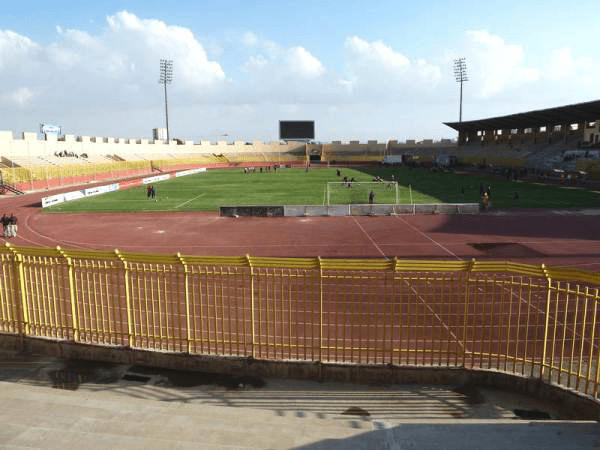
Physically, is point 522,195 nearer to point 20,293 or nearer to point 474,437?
point 474,437

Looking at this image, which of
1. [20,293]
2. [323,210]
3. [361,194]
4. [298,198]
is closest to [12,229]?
[20,293]

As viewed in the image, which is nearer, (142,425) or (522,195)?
(142,425)

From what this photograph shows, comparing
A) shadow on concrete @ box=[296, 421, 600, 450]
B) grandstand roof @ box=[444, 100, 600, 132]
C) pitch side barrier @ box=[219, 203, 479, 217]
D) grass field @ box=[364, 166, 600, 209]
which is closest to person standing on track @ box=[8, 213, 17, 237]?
pitch side barrier @ box=[219, 203, 479, 217]

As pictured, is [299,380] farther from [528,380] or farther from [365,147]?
[365,147]

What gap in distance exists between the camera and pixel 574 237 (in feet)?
73.8

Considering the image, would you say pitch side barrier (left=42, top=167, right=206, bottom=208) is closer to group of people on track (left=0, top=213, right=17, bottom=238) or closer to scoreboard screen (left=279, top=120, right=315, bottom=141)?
group of people on track (left=0, top=213, right=17, bottom=238)

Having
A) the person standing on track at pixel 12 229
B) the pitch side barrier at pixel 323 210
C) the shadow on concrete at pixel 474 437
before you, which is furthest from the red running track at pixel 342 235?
the shadow on concrete at pixel 474 437

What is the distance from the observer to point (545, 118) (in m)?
77.1

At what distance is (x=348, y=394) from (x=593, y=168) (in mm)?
58952

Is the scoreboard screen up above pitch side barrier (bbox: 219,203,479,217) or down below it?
above

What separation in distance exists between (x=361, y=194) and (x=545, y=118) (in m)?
51.7

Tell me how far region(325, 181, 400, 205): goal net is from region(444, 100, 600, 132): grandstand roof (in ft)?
114

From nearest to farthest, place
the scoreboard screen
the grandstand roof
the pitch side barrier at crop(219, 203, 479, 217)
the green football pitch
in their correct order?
the pitch side barrier at crop(219, 203, 479, 217) < the green football pitch < the grandstand roof < the scoreboard screen

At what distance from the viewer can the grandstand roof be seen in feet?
212
